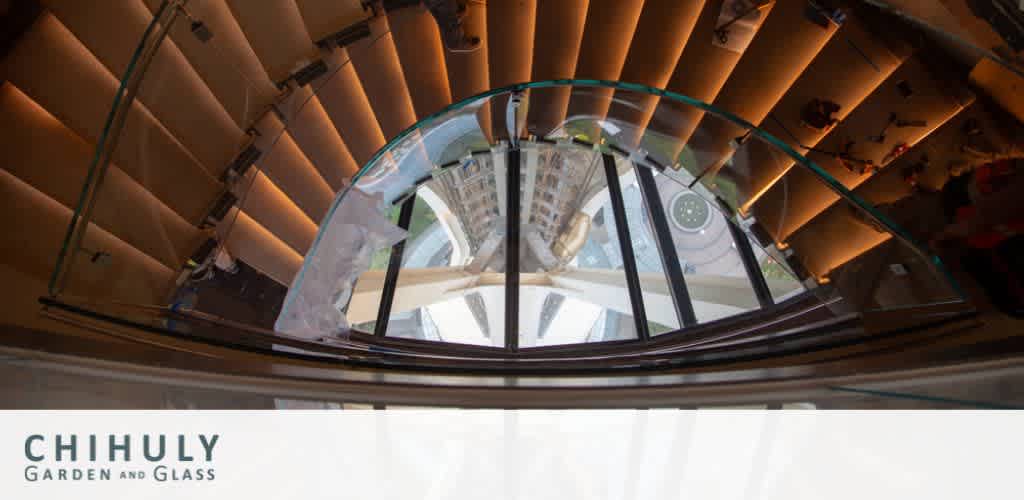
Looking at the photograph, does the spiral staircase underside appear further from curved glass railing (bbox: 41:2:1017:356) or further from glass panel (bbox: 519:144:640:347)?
glass panel (bbox: 519:144:640:347)

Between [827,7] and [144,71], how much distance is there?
135 inches

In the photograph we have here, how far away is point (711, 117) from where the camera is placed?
73.5 inches

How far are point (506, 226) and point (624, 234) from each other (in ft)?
3.18

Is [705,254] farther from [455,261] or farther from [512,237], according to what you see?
[455,261]

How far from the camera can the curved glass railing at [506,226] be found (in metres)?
1.35

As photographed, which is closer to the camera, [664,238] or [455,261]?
[664,238]

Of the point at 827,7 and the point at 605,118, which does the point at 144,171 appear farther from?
the point at 827,7

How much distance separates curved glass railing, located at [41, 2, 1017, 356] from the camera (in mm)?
1350

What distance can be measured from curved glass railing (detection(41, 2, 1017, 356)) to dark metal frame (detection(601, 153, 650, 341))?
2 centimetres
